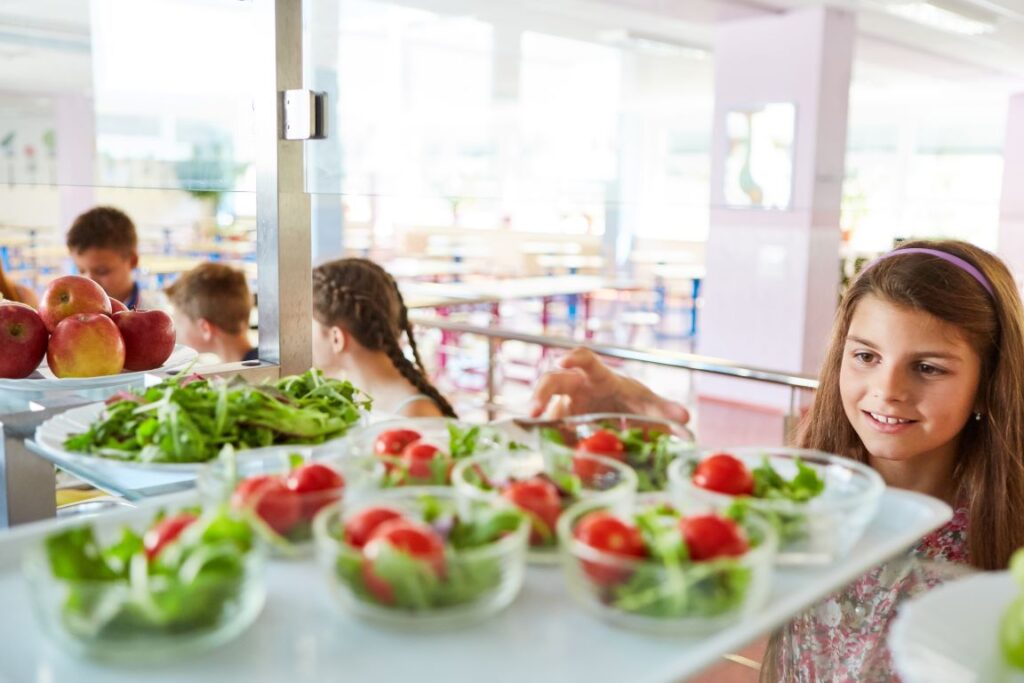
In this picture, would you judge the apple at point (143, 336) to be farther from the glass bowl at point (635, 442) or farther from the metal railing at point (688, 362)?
the metal railing at point (688, 362)

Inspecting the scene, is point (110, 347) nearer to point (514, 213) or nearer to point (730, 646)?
point (730, 646)

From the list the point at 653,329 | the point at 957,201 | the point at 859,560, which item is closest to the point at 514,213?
the point at 653,329

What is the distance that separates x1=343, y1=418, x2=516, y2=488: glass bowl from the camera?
28.5 inches

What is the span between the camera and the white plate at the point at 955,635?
547 mm

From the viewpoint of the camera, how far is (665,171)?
36.8ft

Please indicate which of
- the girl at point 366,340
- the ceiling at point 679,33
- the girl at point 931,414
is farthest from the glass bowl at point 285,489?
the girl at point 366,340

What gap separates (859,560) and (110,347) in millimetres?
806

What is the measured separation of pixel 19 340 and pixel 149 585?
675mm

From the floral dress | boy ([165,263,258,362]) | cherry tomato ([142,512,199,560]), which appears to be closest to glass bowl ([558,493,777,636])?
cherry tomato ([142,512,199,560])

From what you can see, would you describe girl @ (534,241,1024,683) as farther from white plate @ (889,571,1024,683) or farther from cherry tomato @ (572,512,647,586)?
cherry tomato @ (572,512,647,586)

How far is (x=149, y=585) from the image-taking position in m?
0.52

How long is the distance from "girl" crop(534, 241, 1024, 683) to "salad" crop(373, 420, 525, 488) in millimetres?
619

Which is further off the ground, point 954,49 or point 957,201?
point 954,49

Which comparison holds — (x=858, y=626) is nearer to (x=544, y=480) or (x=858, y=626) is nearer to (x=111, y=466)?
(x=544, y=480)
